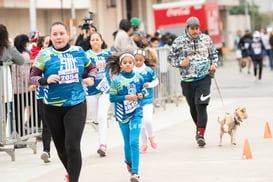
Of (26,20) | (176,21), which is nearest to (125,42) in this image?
(26,20)

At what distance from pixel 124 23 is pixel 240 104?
4.62 meters

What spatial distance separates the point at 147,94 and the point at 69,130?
332 centimetres

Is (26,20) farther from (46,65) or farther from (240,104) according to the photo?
(46,65)

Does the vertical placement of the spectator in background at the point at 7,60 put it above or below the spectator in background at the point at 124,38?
below

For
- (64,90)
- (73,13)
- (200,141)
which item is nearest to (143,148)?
(200,141)

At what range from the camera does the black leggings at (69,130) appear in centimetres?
816

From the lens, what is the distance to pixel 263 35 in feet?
128

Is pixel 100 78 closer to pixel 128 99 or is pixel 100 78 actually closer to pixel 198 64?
pixel 198 64

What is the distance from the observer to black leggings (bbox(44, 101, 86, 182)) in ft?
26.8

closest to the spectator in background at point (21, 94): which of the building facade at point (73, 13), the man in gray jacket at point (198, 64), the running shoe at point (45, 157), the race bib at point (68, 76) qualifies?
the running shoe at point (45, 157)

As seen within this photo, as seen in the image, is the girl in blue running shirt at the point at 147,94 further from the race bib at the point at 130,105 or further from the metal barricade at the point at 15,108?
the metal barricade at the point at 15,108

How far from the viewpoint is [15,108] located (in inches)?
488

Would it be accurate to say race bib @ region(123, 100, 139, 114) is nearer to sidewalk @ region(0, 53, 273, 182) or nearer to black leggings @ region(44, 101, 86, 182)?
sidewalk @ region(0, 53, 273, 182)

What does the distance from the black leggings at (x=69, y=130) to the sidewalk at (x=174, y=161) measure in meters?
1.37
